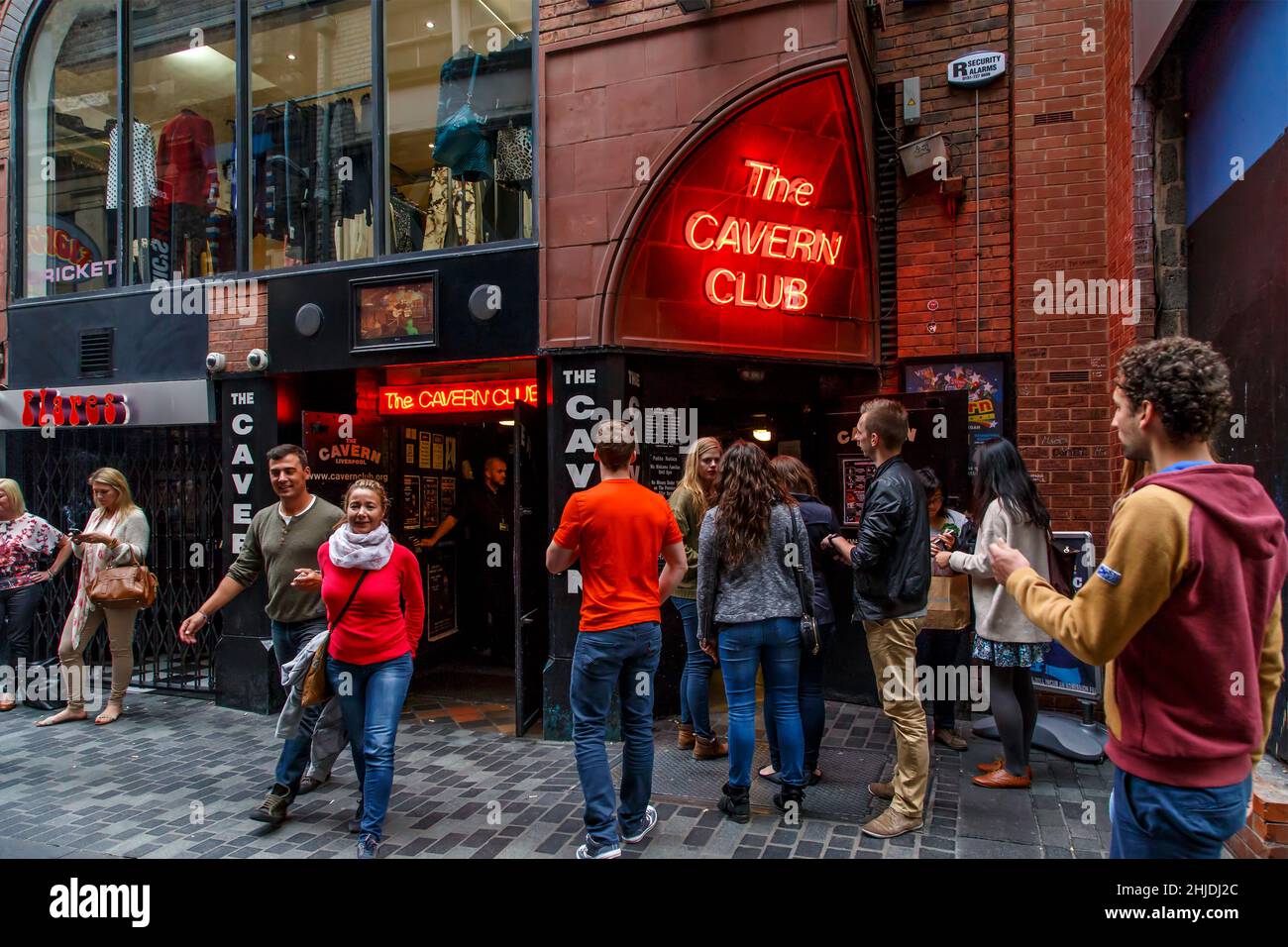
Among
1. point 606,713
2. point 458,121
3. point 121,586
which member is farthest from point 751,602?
point 121,586

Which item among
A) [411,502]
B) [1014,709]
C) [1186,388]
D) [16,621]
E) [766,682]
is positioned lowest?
[1014,709]

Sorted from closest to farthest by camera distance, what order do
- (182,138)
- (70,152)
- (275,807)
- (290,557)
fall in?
(275,807), (290,557), (182,138), (70,152)

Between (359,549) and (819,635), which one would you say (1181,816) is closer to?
(819,635)

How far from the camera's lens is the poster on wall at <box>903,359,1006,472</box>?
6398mm

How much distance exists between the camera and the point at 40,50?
8625 mm

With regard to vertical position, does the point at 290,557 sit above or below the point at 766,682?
above

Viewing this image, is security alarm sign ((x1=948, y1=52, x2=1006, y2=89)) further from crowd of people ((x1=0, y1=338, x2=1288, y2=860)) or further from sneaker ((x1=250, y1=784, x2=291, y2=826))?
sneaker ((x1=250, y1=784, x2=291, y2=826))

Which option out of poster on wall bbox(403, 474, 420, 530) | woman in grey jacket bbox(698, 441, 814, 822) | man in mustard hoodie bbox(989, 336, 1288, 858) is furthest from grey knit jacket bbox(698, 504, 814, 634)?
poster on wall bbox(403, 474, 420, 530)

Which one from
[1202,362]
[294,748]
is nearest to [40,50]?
[294,748]

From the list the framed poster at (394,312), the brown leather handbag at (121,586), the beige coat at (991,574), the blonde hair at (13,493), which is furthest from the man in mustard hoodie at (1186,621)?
the blonde hair at (13,493)

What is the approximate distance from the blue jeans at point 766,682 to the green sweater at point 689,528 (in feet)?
3.54

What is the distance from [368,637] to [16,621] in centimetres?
501

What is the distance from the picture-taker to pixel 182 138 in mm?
8055

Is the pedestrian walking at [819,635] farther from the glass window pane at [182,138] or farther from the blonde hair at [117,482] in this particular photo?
the glass window pane at [182,138]
